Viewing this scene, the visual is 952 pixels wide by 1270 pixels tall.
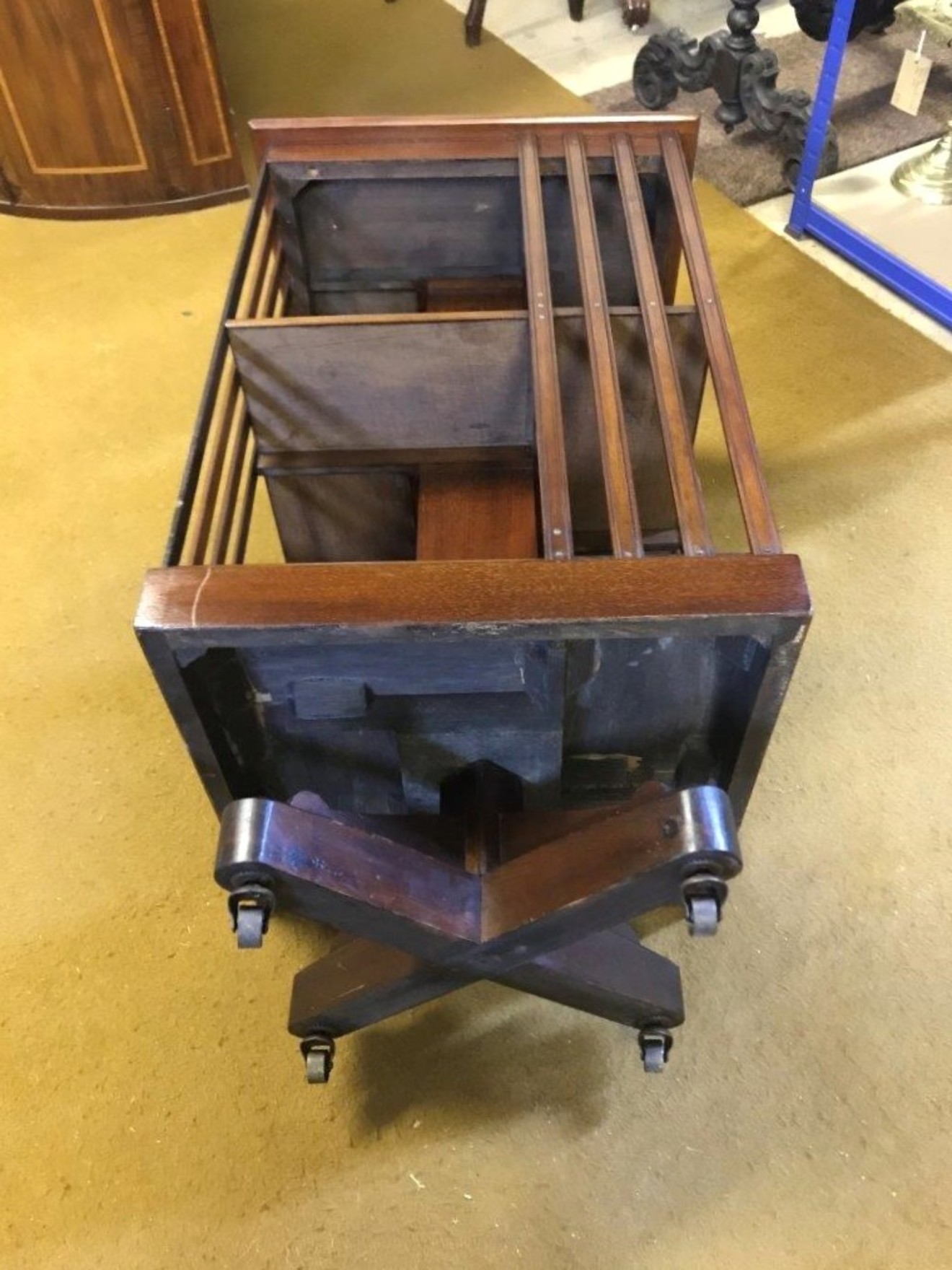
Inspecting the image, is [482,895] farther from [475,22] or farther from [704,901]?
[475,22]

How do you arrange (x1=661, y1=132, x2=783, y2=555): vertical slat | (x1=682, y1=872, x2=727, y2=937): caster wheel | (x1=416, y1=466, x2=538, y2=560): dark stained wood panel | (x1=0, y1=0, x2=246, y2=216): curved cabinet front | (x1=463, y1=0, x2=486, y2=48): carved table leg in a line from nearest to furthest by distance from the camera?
(x1=682, y1=872, x2=727, y2=937): caster wheel
(x1=661, y1=132, x2=783, y2=555): vertical slat
(x1=416, y1=466, x2=538, y2=560): dark stained wood panel
(x1=0, y1=0, x2=246, y2=216): curved cabinet front
(x1=463, y1=0, x2=486, y2=48): carved table leg

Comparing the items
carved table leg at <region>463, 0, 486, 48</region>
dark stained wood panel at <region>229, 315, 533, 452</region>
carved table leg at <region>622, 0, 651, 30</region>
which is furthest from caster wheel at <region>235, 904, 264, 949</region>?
carved table leg at <region>622, 0, 651, 30</region>

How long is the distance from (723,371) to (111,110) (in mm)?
1668

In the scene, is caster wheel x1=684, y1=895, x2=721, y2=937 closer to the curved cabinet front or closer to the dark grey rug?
the dark grey rug

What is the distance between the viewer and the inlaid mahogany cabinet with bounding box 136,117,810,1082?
28.7 inches

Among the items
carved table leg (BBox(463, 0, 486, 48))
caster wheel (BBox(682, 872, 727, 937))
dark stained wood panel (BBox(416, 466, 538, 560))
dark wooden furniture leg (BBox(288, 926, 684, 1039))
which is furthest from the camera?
carved table leg (BBox(463, 0, 486, 48))

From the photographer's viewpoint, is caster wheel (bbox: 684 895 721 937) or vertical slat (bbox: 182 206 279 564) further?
vertical slat (bbox: 182 206 279 564)

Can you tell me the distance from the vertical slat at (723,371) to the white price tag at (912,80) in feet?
3.55

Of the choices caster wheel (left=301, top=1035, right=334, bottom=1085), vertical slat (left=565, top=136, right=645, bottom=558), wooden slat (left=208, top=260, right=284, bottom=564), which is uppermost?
vertical slat (left=565, top=136, right=645, bottom=558)

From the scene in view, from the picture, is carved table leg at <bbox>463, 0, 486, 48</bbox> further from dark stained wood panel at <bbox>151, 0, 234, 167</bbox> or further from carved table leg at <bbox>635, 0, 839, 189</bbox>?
dark stained wood panel at <bbox>151, 0, 234, 167</bbox>

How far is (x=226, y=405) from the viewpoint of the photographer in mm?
938

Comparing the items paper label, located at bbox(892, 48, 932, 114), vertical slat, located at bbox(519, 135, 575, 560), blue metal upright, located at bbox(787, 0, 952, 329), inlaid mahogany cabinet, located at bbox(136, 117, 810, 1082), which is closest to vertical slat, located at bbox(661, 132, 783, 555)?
inlaid mahogany cabinet, located at bbox(136, 117, 810, 1082)

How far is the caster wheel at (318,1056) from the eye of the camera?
0.97m

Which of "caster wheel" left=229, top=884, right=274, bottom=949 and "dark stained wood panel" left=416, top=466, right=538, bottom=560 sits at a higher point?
"caster wheel" left=229, top=884, right=274, bottom=949
